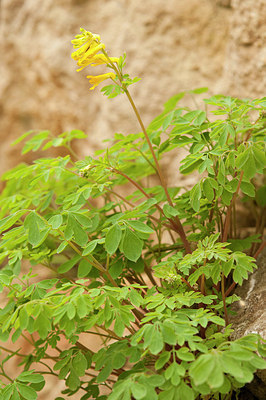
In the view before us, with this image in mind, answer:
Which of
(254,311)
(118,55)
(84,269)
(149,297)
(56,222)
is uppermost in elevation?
(118,55)

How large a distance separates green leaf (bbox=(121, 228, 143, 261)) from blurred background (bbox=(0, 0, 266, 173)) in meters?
1.14

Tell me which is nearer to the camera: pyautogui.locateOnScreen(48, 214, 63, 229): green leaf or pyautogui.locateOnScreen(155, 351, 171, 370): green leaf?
pyautogui.locateOnScreen(155, 351, 171, 370): green leaf

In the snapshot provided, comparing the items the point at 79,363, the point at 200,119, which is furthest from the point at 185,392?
Result: the point at 200,119

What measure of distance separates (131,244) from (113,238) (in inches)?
2.3

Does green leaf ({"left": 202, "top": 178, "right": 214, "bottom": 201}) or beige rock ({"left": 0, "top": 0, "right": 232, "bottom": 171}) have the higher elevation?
beige rock ({"left": 0, "top": 0, "right": 232, "bottom": 171})

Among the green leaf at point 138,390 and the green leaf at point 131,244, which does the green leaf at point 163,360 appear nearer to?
the green leaf at point 138,390

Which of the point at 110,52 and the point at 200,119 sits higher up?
the point at 110,52

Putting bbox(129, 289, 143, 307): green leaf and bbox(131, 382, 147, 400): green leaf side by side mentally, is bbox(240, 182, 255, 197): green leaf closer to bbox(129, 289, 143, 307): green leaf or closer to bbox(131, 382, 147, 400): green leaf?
bbox(129, 289, 143, 307): green leaf

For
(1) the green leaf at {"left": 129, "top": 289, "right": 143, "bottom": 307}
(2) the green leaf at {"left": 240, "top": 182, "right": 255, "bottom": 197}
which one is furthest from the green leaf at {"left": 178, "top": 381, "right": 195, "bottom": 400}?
(2) the green leaf at {"left": 240, "top": 182, "right": 255, "bottom": 197}

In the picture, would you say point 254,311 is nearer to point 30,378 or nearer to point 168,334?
point 168,334

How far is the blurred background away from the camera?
2.16m

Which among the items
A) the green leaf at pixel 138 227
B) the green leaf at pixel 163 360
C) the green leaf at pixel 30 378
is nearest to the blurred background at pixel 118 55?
the green leaf at pixel 138 227

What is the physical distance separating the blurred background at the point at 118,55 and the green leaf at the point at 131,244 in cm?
114

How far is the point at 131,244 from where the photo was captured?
1.20 meters
